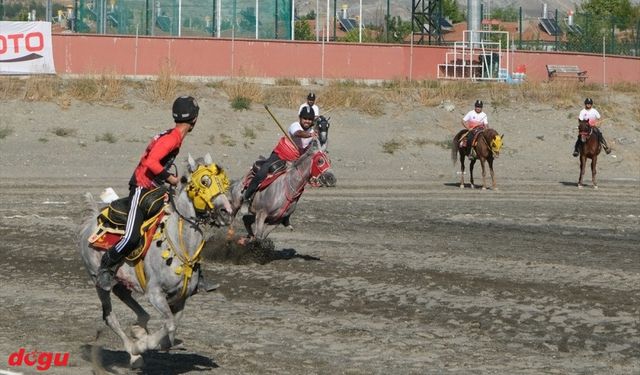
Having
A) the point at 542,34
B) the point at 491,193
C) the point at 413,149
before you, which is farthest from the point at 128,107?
the point at 542,34

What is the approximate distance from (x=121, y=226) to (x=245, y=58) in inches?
1341

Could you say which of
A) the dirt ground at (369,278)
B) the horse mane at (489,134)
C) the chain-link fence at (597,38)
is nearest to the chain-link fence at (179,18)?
the dirt ground at (369,278)

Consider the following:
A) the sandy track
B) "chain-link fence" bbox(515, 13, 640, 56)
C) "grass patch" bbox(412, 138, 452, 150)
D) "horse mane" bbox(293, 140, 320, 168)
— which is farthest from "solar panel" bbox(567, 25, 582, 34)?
"horse mane" bbox(293, 140, 320, 168)

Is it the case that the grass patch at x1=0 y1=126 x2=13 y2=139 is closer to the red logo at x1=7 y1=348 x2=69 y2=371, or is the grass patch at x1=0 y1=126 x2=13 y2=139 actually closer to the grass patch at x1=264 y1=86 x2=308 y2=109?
the grass patch at x1=264 y1=86 x2=308 y2=109

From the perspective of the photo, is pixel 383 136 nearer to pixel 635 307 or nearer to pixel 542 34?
pixel 635 307

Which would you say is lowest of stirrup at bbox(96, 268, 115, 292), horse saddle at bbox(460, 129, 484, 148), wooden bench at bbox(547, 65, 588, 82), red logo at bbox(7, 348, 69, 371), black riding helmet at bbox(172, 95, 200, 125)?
red logo at bbox(7, 348, 69, 371)

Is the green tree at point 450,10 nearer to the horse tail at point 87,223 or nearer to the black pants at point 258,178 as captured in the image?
the black pants at point 258,178

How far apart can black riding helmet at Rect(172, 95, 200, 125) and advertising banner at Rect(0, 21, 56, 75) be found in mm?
29171

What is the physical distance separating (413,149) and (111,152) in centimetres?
904

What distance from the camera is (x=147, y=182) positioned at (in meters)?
11.0

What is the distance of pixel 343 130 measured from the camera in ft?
124

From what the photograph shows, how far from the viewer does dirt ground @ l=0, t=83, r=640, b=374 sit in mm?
11773

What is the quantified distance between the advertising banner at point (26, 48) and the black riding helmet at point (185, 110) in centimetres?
2917

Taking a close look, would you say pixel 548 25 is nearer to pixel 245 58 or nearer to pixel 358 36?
pixel 358 36
